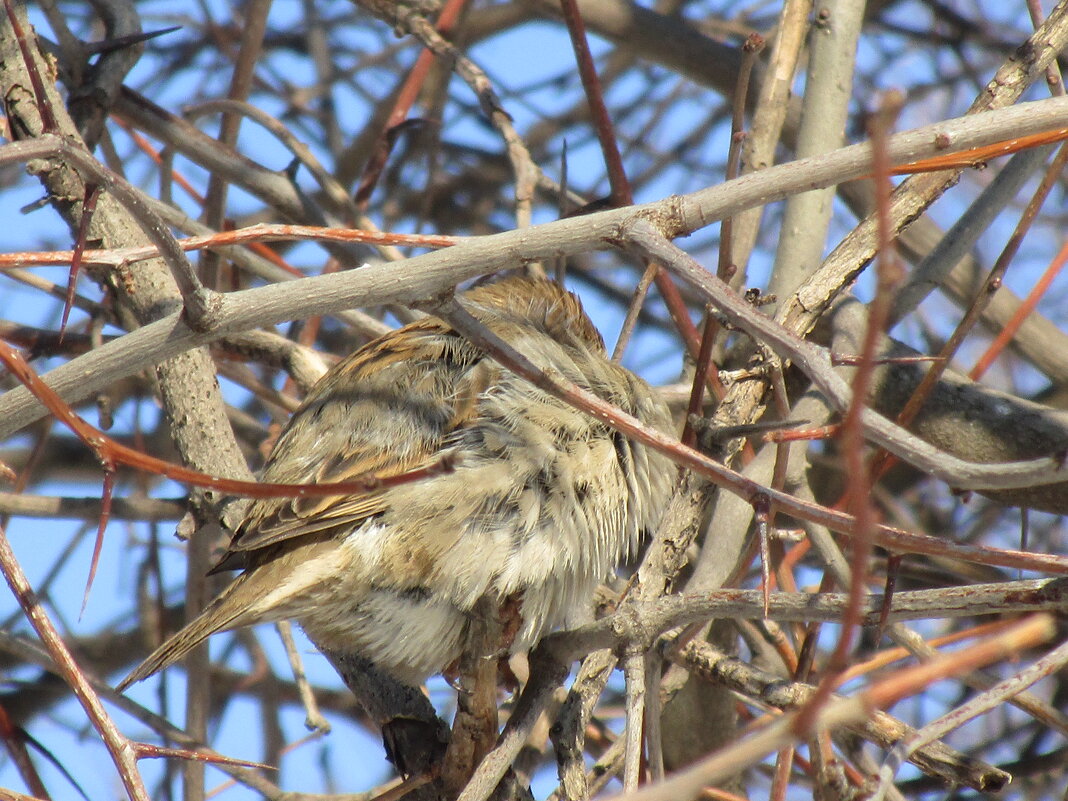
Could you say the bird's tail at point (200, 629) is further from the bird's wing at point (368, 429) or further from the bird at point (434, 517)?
the bird's wing at point (368, 429)

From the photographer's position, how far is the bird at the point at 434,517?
2.58m

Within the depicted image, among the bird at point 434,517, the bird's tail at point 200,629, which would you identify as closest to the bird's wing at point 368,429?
the bird at point 434,517

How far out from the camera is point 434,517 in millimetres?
2598

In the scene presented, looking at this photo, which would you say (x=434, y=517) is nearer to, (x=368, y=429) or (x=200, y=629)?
(x=368, y=429)

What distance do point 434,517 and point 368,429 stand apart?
0.34 metres

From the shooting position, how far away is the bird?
8.47ft

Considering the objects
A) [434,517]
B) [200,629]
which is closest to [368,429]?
[434,517]

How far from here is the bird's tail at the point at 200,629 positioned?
7.75ft

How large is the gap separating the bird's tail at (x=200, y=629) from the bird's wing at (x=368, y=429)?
0.36ft

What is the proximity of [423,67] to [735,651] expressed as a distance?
257 cm

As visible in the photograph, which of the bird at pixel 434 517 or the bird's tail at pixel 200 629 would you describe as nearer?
the bird's tail at pixel 200 629

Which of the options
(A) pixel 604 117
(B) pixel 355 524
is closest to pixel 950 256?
(A) pixel 604 117

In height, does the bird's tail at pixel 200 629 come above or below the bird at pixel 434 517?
below

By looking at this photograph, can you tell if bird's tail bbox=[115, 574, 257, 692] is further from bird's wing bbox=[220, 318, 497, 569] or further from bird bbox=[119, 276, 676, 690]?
bird's wing bbox=[220, 318, 497, 569]
